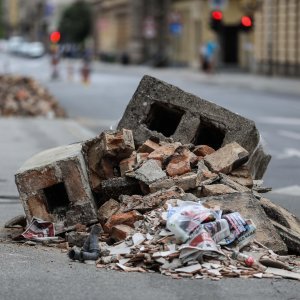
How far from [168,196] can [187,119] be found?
1.53 meters

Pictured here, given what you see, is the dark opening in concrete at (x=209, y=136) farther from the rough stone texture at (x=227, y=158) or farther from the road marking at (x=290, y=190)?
the road marking at (x=290, y=190)

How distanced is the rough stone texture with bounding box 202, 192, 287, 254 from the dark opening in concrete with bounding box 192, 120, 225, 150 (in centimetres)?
163

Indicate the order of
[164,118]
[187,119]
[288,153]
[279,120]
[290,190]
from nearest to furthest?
[187,119] → [164,118] → [290,190] → [288,153] → [279,120]

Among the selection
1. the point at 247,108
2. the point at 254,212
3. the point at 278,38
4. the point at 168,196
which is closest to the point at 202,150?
the point at 168,196

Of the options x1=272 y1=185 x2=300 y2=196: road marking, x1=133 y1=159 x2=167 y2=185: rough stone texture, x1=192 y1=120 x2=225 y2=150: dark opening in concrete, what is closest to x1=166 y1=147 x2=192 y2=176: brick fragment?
x1=133 y1=159 x2=167 y2=185: rough stone texture

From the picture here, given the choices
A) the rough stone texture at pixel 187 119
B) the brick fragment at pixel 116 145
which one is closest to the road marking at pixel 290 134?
the rough stone texture at pixel 187 119

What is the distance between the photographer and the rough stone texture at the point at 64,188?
350 inches

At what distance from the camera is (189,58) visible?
69688mm

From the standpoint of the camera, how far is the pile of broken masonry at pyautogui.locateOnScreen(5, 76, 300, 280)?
764cm

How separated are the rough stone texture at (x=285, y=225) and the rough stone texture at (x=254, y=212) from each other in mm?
152

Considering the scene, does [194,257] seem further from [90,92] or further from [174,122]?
[90,92]

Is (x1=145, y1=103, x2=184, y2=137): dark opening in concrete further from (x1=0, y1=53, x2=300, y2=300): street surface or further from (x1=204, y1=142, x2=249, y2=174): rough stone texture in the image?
(x1=0, y1=53, x2=300, y2=300): street surface

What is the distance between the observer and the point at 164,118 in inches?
421

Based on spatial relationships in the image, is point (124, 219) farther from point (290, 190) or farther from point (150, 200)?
point (290, 190)
